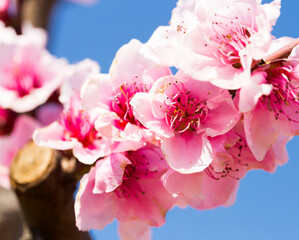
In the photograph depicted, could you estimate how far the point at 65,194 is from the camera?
79 centimetres

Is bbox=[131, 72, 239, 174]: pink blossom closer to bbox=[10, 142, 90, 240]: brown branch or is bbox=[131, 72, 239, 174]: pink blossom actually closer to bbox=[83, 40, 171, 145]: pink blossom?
bbox=[83, 40, 171, 145]: pink blossom

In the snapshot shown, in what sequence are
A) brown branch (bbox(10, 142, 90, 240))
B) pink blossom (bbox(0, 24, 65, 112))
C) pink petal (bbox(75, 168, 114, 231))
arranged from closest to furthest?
1. pink petal (bbox(75, 168, 114, 231))
2. brown branch (bbox(10, 142, 90, 240))
3. pink blossom (bbox(0, 24, 65, 112))

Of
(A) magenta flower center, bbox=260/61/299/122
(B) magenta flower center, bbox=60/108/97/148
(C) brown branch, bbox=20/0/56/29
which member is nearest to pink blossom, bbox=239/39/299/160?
(A) magenta flower center, bbox=260/61/299/122

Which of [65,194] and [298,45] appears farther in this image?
[65,194]

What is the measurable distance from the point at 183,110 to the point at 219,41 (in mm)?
93

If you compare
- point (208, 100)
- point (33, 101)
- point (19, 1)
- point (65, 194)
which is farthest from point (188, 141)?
point (19, 1)

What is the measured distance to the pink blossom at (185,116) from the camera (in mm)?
551

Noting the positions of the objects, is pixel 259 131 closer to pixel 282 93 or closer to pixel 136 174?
pixel 282 93

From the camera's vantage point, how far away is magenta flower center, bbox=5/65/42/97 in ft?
3.46

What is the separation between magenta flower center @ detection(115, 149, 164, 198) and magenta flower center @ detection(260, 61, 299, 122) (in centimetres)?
17

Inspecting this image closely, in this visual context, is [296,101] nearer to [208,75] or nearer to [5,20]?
[208,75]

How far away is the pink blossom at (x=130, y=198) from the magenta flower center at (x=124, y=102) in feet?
0.15

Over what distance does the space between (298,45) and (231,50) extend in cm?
8

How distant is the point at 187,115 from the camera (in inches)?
23.1
